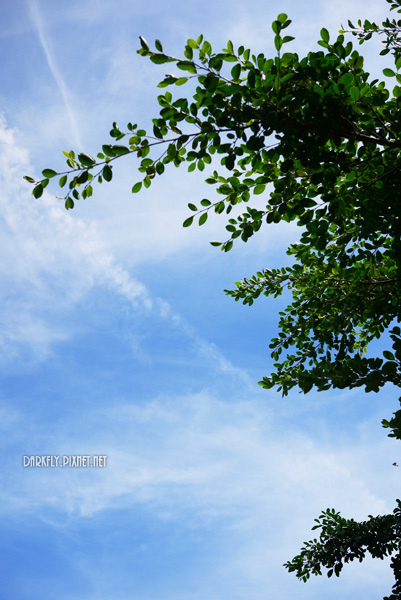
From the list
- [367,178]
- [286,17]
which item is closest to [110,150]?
[286,17]

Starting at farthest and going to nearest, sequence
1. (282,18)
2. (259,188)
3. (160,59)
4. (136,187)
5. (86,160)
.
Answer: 1. (259,188)
2. (136,187)
3. (86,160)
4. (282,18)
5. (160,59)

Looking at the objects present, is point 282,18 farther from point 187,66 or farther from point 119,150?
point 119,150

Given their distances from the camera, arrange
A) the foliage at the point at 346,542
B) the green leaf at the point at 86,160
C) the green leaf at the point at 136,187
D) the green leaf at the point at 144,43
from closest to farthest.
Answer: the green leaf at the point at 144,43 → the green leaf at the point at 86,160 → the green leaf at the point at 136,187 → the foliage at the point at 346,542

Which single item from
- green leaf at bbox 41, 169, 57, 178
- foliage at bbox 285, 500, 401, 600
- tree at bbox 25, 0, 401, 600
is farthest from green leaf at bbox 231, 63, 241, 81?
foliage at bbox 285, 500, 401, 600

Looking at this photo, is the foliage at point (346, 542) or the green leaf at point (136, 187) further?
the foliage at point (346, 542)

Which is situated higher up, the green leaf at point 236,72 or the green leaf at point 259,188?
the green leaf at point 236,72

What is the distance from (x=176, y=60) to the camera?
3203 millimetres

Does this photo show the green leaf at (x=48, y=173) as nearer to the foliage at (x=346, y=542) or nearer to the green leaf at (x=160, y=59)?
the green leaf at (x=160, y=59)

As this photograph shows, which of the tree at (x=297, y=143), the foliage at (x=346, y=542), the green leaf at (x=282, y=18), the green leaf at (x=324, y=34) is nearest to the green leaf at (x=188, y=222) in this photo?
the tree at (x=297, y=143)

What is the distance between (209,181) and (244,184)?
494 millimetres

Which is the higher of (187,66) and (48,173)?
(187,66)

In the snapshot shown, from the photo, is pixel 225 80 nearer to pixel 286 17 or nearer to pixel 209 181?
pixel 286 17

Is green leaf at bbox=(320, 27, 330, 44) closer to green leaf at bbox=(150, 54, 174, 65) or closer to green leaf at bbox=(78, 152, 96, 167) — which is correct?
green leaf at bbox=(150, 54, 174, 65)

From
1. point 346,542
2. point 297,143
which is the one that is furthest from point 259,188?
point 346,542
